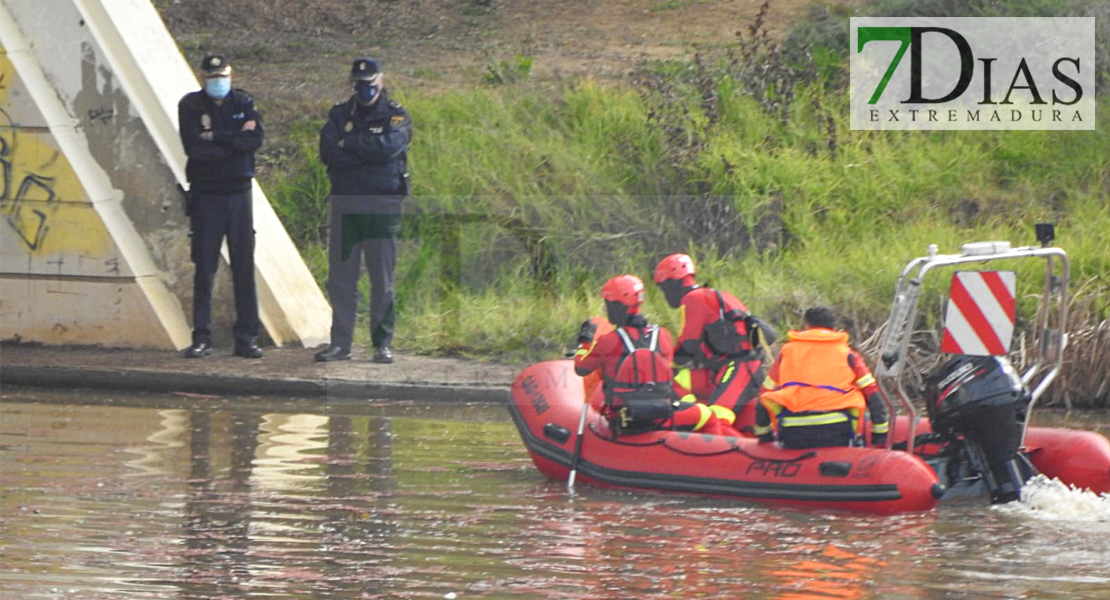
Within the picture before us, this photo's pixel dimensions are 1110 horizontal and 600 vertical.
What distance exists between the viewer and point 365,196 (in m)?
14.5

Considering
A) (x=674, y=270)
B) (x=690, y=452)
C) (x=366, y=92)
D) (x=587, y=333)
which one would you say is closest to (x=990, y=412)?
(x=690, y=452)

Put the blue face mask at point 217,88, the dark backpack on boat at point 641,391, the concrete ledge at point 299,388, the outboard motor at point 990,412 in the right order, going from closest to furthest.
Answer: the outboard motor at point 990,412, the dark backpack on boat at point 641,391, the concrete ledge at point 299,388, the blue face mask at point 217,88

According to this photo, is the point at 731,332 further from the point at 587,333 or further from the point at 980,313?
the point at 980,313

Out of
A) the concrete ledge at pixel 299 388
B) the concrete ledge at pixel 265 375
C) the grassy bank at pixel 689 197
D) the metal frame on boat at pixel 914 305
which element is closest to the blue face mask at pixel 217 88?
the concrete ledge at pixel 265 375

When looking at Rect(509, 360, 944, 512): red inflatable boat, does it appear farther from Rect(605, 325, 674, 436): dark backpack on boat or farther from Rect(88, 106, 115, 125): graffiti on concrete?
Rect(88, 106, 115, 125): graffiti on concrete

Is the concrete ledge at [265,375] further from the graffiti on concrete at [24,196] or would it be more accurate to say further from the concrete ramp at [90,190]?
the graffiti on concrete at [24,196]

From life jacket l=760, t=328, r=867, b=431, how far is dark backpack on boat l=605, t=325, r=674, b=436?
33.0 inches

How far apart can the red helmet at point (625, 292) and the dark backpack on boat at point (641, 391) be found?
0.99ft

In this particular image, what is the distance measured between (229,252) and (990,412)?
702 centimetres

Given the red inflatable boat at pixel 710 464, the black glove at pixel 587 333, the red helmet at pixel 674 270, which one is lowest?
the red inflatable boat at pixel 710 464

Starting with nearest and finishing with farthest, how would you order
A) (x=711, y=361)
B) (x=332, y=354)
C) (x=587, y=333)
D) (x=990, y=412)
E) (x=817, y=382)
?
(x=990, y=412) → (x=817, y=382) → (x=587, y=333) → (x=711, y=361) → (x=332, y=354)

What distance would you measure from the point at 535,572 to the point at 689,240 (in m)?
8.55

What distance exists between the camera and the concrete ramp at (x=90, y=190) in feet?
49.7

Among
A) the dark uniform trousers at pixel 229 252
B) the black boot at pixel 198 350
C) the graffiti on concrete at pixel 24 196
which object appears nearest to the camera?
the dark uniform trousers at pixel 229 252
